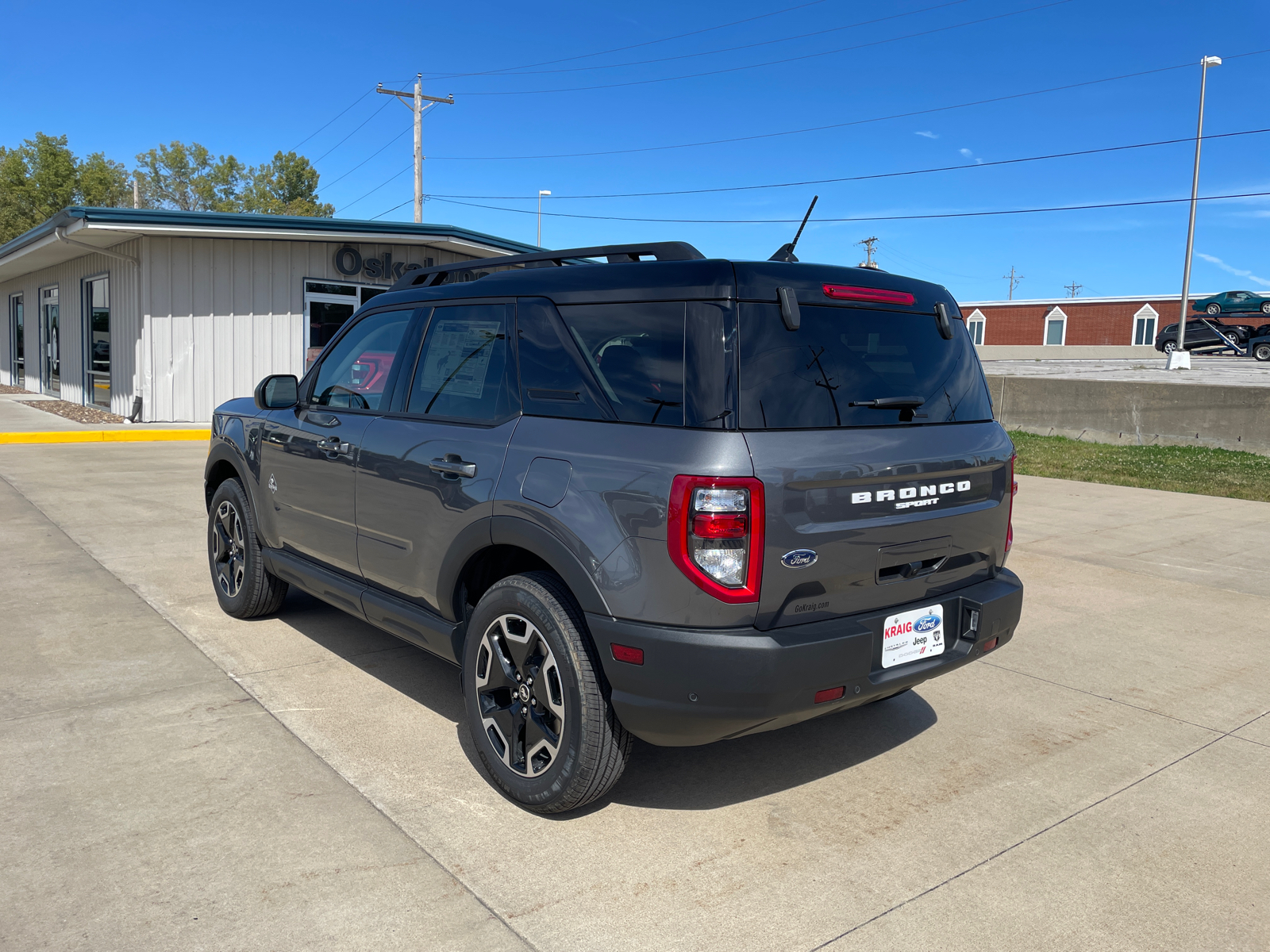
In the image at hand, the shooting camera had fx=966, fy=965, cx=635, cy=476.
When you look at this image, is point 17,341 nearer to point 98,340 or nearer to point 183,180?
point 98,340

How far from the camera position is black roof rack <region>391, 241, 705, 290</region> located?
3.37 meters

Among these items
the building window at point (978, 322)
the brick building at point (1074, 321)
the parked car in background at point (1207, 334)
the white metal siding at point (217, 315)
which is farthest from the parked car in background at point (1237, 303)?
the white metal siding at point (217, 315)

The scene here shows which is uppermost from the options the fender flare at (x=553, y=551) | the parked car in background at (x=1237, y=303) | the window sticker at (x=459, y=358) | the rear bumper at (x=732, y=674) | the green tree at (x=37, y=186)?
the green tree at (x=37, y=186)

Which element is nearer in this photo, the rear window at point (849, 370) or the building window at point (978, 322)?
the rear window at point (849, 370)

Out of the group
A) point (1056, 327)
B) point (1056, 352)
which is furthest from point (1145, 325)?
point (1056, 352)

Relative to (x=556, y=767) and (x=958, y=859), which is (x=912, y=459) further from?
(x=556, y=767)

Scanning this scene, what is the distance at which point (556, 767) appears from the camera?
3230 millimetres

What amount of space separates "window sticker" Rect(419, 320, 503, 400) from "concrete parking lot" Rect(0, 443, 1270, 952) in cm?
144

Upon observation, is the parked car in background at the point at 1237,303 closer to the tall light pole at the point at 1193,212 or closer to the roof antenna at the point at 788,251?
the tall light pole at the point at 1193,212

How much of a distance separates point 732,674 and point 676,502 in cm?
54

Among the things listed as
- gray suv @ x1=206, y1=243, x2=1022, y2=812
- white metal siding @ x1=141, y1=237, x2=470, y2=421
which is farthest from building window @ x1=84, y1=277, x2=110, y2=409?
gray suv @ x1=206, y1=243, x2=1022, y2=812

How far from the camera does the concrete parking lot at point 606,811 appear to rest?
2.73 m

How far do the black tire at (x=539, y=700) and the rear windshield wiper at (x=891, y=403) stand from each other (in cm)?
119

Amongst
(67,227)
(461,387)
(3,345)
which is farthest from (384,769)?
(3,345)
